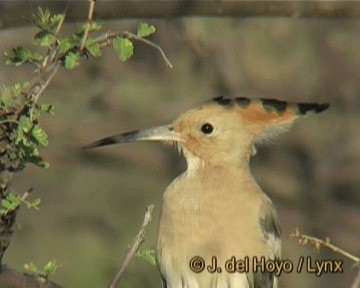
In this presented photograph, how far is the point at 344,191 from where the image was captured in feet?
24.2

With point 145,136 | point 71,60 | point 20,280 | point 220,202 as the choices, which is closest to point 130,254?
point 20,280

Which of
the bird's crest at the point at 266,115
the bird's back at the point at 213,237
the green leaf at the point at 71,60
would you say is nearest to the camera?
the green leaf at the point at 71,60

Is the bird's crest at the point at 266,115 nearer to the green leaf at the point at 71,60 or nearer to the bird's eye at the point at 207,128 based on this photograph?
the bird's eye at the point at 207,128

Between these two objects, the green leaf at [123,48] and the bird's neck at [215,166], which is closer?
the green leaf at [123,48]

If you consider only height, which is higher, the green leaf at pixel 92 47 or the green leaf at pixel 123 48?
the green leaf at pixel 123 48

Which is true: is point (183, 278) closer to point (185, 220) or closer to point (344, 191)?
point (185, 220)

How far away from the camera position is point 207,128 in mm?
3982

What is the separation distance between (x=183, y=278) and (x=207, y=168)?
407 millimetres

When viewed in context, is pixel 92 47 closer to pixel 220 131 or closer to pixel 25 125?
pixel 25 125

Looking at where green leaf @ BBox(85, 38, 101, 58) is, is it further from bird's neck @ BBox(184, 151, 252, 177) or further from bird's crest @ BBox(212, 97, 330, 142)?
bird's neck @ BBox(184, 151, 252, 177)

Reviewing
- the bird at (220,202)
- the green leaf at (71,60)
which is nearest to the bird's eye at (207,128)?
the bird at (220,202)

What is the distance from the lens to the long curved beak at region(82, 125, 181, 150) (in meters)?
3.86


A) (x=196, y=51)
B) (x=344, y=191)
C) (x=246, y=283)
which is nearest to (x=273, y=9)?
A: (x=246, y=283)

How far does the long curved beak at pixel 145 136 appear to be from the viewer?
3.86 metres
